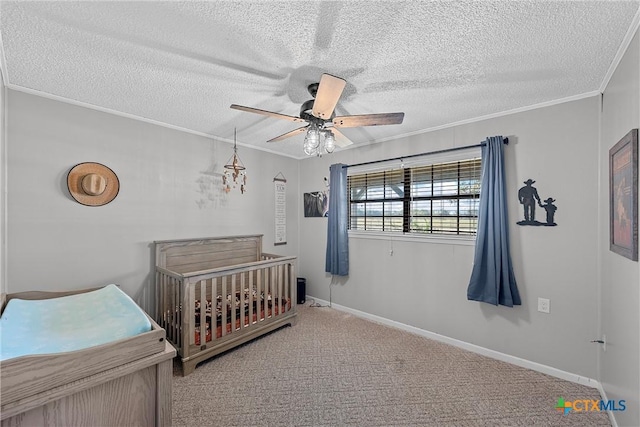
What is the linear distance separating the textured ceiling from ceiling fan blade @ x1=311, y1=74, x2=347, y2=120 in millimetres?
232

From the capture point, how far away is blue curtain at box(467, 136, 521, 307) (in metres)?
2.41

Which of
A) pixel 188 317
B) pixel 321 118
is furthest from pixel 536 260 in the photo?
pixel 188 317

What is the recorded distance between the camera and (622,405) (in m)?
1.60

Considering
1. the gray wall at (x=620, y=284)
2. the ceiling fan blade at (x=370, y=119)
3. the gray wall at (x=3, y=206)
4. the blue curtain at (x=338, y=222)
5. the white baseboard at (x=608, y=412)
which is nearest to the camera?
the gray wall at (x=620, y=284)

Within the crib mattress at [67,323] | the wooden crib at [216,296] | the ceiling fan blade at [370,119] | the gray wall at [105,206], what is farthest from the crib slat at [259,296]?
the ceiling fan blade at [370,119]

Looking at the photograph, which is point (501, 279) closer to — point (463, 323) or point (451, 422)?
point (463, 323)

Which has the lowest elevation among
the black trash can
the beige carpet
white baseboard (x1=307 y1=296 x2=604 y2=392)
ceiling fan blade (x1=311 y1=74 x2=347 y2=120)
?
the beige carpet

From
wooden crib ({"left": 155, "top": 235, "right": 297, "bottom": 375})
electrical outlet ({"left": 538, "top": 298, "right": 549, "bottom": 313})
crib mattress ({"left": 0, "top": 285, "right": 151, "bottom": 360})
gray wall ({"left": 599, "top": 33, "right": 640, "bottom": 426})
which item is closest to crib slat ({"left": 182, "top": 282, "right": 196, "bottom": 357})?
wooden crib ({"left": 155, "top": 235, "right": 297, "bottom": 375})

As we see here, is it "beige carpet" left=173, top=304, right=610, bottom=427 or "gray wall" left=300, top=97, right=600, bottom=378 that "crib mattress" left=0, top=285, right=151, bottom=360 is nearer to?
"beige carpet" left=173, top=304, right=610, bottom=427

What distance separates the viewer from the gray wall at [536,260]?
2.14 meters

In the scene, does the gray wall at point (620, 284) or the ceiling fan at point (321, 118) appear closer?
the gray wall at point (620, 284)

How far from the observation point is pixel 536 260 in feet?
7.67

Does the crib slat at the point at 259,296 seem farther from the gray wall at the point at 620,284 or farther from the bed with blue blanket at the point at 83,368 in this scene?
the gray wall at the point at 620,284

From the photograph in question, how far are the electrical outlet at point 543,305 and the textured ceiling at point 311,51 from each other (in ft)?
5.51
